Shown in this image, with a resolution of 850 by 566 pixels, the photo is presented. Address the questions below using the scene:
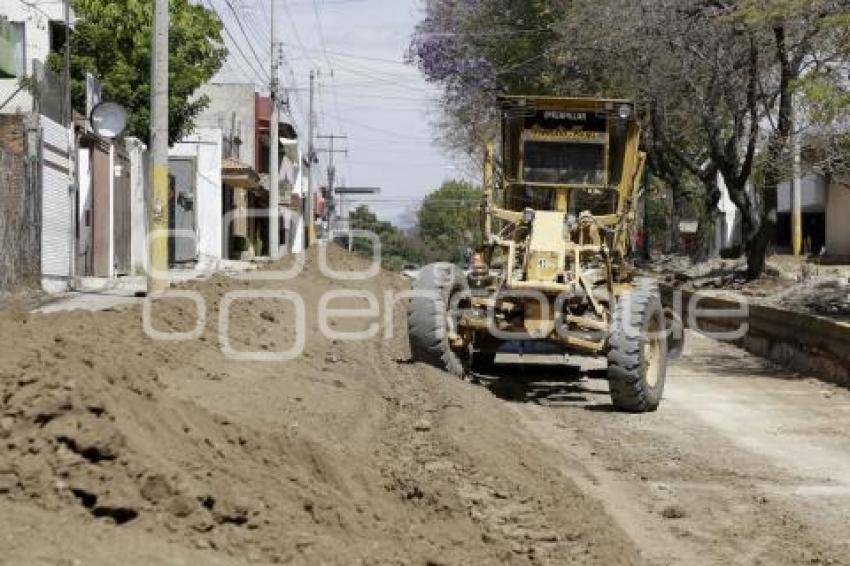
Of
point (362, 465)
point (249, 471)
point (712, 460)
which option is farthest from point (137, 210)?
point (249, 471)

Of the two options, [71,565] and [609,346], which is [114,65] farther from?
[71,565]

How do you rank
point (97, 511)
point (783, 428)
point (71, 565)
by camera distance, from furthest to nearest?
point (783, 428)
point (97, 511)
point (71, 565)

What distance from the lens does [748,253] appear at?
97.2ft

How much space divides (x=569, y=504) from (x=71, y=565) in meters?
3.56

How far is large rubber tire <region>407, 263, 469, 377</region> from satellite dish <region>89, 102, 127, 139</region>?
1216 cm

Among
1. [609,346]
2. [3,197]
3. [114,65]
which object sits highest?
[114,65]

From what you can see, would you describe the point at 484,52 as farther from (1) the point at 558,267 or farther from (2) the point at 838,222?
(1) the point at 558,267

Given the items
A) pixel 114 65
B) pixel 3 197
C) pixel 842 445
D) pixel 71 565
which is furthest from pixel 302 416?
pixel 114 65

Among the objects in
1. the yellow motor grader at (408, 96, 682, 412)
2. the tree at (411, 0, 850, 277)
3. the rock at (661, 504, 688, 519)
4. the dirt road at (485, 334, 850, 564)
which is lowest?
the dirt road at (485, 334, 850, 564)

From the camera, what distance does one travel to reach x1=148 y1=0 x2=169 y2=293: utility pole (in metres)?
20.0

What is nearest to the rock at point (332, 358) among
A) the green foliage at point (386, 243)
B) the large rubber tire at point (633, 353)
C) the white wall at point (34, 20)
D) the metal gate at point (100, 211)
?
the large rubber tire at point (633, 353)

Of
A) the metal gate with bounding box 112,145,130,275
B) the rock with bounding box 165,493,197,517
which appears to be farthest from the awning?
the rock with bounding box 165,493,197,517

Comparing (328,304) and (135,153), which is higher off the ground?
(135,153)

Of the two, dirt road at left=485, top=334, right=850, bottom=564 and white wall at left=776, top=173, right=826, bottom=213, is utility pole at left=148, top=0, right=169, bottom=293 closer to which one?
dirt road at left=485, top=334, right=850, bottom=564
